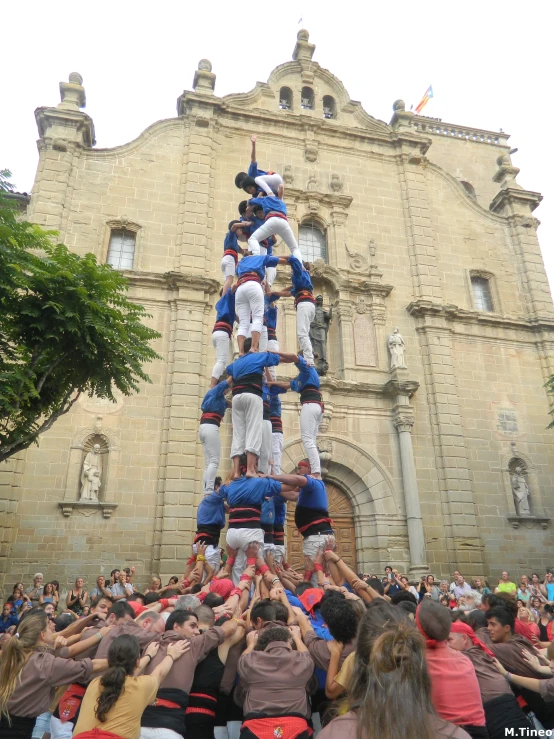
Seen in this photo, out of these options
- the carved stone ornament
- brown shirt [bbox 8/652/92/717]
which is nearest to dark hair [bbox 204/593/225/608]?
brown shirt [bbox 8/652/92/717]

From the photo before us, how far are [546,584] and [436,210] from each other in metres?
14.6

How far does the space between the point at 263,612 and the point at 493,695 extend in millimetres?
1791

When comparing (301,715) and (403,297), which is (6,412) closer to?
(301,715)

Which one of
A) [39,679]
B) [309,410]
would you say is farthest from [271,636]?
[309,410]

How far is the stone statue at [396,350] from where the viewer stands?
17.7 m

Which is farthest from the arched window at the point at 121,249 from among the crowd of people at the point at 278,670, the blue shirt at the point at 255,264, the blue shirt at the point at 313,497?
the crowd of people at the point at 278,670

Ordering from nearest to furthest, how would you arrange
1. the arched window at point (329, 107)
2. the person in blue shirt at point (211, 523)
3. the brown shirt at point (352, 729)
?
the brown shirt at point (352, 729) → the person in blue shirt at point (211, 523) → the arched window at point (329, 107)

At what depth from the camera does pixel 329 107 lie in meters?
22.7

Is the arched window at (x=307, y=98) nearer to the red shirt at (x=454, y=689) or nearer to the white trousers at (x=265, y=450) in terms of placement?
the white trousers at (x=265, y=450)

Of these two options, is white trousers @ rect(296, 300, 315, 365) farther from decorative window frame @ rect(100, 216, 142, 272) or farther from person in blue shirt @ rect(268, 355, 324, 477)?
decorative window frame @ rect(100, 216, 142, 272)

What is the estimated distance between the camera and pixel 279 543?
9.12m

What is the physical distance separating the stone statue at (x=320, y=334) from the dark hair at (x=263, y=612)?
12.7 metres

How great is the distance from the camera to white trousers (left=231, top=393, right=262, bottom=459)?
7.62m

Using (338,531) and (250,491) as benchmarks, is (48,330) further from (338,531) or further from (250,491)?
(338,531)
